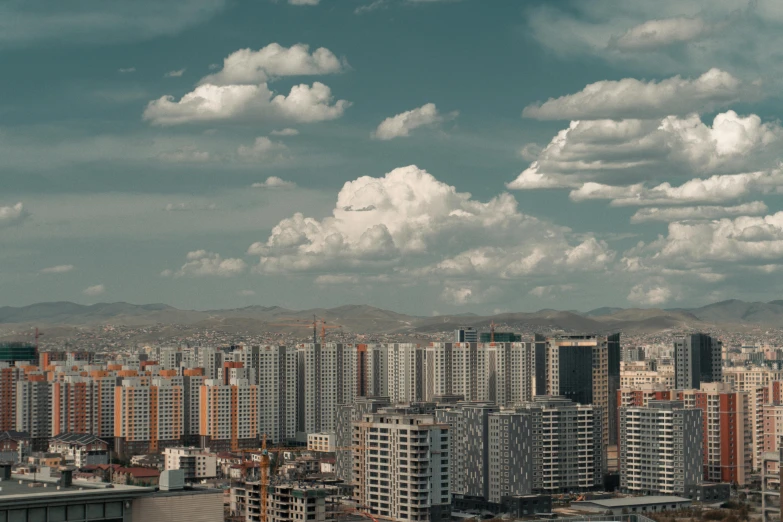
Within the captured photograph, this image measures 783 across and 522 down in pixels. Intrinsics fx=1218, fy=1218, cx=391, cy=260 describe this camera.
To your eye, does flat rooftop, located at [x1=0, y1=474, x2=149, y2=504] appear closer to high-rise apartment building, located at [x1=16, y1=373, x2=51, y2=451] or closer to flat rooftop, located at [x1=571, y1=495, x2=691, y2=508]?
flat rooftop, located at [x1=571, y1=495, x2=691, y2=508]

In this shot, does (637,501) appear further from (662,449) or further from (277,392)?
(277,392)

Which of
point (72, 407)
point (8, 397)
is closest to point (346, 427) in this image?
point (72, 407)

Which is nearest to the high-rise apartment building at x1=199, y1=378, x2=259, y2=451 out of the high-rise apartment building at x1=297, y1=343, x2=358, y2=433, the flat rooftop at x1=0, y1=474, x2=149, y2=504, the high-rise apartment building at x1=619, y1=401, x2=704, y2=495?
the high-rise apartment building at x1=297, y1=343, x2=358, y2=433

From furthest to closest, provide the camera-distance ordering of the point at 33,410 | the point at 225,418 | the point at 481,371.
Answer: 1. the point at 481,371
2. the point at 33,410
3. the point at 225,418

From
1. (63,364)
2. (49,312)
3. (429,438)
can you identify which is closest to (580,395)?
(429,438)

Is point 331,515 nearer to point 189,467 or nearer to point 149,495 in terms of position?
point 189,467

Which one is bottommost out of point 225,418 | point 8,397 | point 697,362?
point 225,418

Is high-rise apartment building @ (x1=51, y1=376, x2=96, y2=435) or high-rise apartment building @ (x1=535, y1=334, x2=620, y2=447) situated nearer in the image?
high-rise apartment building @ (x1=535, y1=334, x2=620, y2=447)
